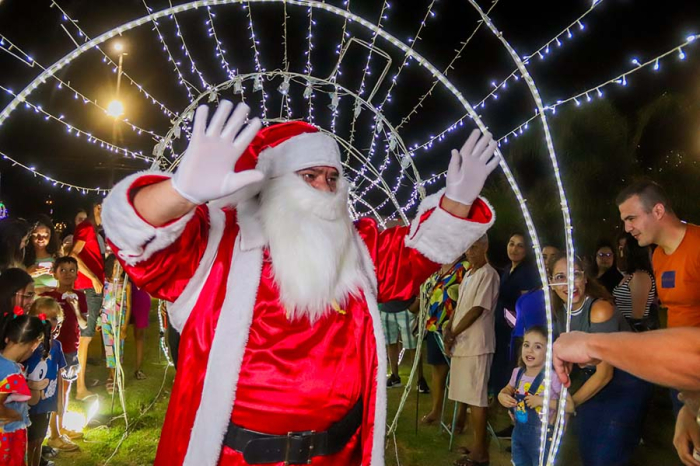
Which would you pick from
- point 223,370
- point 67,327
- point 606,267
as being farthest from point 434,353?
point 223,370

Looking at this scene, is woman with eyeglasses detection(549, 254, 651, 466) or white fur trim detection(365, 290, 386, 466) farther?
woman with eyeglasses detection(549, 254, 651, 466)

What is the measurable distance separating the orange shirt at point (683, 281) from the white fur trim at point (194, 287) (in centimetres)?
302

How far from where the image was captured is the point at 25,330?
3283mm

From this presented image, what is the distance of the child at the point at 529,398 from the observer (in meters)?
3.21

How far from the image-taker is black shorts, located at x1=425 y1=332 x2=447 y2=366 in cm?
563

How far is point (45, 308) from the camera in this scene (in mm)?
4004

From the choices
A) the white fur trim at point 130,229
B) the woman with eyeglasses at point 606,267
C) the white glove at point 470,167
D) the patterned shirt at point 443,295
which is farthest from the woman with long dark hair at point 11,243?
the woman with eyeglasses at point 606,267

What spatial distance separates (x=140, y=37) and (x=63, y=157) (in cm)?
826

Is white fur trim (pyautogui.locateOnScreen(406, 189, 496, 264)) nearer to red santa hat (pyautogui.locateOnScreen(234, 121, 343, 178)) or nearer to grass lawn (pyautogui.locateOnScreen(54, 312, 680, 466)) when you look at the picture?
red santa hat (pyautogui.locateOnScreen(234, 121, 343, 178))

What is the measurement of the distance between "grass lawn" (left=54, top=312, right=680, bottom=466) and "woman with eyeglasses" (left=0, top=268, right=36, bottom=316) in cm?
142

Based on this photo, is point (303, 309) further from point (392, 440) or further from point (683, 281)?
point (392, 440)

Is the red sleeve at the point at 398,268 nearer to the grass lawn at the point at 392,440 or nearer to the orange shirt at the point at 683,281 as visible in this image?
the orange shirt at the point at 683,281

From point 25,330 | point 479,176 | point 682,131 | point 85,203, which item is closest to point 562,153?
point 682,131

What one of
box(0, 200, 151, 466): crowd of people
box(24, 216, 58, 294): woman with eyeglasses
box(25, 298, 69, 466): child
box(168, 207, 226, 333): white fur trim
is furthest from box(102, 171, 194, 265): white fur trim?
box(24, 216, 58, 294): woman with eyeglasses
